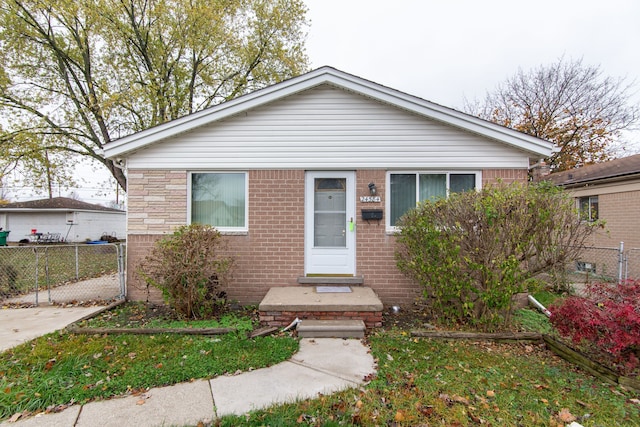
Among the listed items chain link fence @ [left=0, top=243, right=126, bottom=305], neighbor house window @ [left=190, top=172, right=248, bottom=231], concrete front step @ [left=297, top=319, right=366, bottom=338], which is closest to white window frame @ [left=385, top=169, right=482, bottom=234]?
concrete front step @ [left=297, top=319, right=366, bottom=338]

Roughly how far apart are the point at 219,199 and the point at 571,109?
2369 cm

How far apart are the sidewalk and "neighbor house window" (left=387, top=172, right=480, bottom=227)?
10.5ft

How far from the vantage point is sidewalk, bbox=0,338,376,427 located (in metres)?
2.55

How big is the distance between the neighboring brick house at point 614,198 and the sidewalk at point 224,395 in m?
9.59

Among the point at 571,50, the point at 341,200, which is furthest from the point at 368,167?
the point at 571,50

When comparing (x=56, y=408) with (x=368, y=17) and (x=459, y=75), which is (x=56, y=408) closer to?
(x=368, y=17)

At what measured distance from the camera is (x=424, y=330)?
4.56 metres

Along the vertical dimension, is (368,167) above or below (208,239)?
above

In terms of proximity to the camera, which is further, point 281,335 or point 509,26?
point 509,26

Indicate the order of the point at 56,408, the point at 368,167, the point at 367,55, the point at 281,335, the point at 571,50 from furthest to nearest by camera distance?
the point at 571,50, the point at 367,55, the point at 368,167, the point at 281,335, the point at 56,408

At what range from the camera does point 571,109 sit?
19234 millimetres

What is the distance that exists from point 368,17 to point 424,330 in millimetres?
12616

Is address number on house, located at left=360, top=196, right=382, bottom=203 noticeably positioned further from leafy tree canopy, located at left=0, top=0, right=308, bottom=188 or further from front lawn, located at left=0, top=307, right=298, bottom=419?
leafy tree canopy, located at left=0, top=0, right=308, bottom=188

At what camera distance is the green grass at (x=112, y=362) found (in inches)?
114
